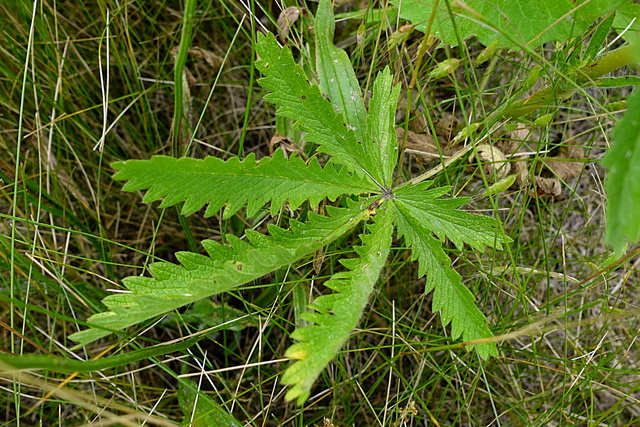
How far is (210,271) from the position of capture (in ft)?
3.78

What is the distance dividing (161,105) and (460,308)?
4.99ft

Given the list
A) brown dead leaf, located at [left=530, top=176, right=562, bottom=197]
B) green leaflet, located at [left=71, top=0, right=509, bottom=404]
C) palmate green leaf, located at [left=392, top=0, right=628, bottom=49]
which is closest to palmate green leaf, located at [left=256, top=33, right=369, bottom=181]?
green leaflet, located at [left=71, top=0, right=509, bottom=404]

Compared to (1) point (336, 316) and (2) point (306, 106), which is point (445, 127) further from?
(1) point (336, 316)

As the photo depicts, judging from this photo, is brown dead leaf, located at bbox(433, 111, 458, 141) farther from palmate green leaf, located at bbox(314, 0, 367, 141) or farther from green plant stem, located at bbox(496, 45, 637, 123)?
palmate green leaf, located at bbox(314, 0, 367, 141)

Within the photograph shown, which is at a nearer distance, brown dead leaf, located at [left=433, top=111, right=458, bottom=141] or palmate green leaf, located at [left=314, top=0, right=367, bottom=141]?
palmate green leaf, located at [left=314, top=0, right=367, bottom=141]

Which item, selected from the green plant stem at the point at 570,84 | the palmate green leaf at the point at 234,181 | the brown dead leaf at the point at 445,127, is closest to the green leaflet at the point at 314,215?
the palmate green leaf at the point at 234,181

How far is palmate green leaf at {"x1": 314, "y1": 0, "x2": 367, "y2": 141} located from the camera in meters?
1.38

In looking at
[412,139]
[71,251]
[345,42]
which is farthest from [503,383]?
[71,251]

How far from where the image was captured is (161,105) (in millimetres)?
2191

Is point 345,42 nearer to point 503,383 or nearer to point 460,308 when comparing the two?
point 460,308

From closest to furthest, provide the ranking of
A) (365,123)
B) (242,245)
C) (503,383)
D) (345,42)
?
(242,245) < (365,123) < (503,383) < (345,42)

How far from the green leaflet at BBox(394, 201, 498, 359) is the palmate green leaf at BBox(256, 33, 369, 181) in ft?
0.57

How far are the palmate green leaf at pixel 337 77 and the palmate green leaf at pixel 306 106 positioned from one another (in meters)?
0.08

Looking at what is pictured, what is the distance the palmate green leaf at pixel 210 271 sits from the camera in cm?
101
